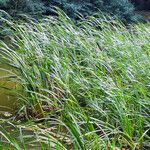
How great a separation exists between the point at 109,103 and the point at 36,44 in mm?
1381

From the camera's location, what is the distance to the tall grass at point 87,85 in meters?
3.03

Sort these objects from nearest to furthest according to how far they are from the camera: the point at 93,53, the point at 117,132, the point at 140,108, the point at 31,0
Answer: the point at 117,132 < the point at 140,108 < the point at 93,53 < the point at 31,0

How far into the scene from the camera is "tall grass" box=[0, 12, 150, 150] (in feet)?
9.95

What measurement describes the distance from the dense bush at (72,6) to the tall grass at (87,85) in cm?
413

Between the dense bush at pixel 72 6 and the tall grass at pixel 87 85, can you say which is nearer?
the tall grass at pixel 87 85

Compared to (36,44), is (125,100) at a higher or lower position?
lower

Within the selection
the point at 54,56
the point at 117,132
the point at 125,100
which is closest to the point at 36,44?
the point at 54,56

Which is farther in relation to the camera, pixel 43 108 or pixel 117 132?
pixel 43 108

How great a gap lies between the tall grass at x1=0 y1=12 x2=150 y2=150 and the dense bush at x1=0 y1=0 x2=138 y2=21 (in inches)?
162

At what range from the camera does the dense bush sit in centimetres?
886

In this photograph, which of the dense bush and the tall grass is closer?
the tall grass

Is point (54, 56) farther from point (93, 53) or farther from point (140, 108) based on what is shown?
point (140, 108)

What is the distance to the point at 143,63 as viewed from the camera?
3.94 meters

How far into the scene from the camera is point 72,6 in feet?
32.6
